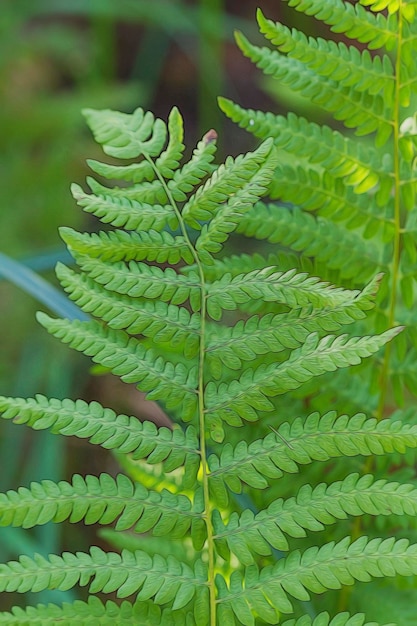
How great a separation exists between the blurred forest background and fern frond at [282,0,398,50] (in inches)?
22.0

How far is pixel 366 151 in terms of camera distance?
39.6 inches

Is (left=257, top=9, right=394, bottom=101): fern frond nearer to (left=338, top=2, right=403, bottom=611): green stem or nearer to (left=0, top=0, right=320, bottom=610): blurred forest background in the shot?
(left=338, top=2, right=403, bottom=611): green stem

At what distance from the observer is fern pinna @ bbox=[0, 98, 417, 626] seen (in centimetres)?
77

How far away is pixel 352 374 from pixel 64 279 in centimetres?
39

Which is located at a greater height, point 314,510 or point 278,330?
point 278,330

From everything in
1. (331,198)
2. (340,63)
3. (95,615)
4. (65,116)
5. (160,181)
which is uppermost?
(65,116)

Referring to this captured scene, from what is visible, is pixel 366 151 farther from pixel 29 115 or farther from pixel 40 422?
pixel 29 115

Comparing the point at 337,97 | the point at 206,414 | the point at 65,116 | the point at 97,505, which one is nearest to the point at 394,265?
the point at 337,97

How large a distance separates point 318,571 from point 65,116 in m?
2.13

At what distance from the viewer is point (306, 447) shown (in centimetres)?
80

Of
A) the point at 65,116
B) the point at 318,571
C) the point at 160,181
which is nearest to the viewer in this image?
the point at 318,571

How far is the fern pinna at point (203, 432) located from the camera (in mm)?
769

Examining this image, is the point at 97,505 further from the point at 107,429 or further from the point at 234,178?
the point at 234,178

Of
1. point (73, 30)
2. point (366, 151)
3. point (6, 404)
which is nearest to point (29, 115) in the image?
point (73, 30)
